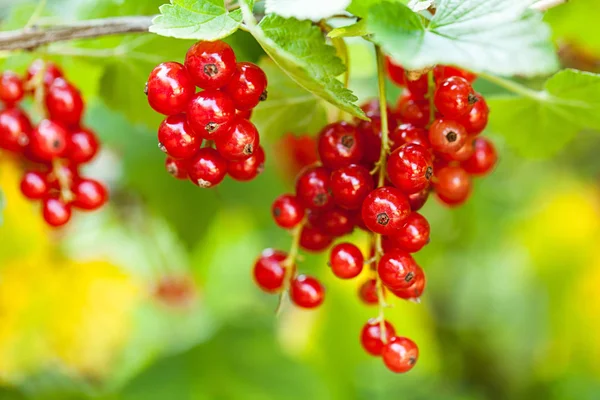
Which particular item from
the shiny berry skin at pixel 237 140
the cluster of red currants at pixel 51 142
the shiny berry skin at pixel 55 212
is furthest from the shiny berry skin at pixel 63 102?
the shiny berry skin at pixel 237 140

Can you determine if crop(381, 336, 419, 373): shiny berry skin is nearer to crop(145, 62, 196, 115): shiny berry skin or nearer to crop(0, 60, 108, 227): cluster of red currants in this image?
crop(145, 62, 196, 115): shiny berry skin

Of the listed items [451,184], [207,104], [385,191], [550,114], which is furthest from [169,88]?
[550,114]

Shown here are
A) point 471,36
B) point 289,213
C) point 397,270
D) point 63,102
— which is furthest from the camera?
point 63,102

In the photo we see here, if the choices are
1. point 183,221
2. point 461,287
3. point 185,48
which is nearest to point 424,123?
point 185,48

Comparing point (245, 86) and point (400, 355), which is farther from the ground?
point (245, 86)

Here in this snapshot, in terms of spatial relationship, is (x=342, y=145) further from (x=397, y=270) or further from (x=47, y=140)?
(x=47, y=140)

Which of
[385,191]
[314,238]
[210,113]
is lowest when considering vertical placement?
[314,238]

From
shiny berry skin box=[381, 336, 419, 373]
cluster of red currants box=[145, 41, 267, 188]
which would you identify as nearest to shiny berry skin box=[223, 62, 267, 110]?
cluster of red currants box=[145, 41, 267, 188]
